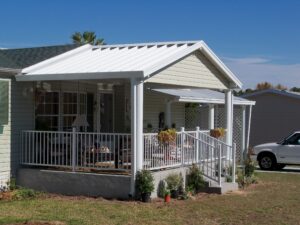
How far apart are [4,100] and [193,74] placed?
5267mm

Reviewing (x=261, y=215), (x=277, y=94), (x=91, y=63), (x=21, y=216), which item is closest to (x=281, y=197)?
(x=261, y=215)

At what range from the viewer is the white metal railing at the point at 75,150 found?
12805 millimetres

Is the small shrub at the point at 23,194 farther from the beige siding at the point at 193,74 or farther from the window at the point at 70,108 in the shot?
the beige siding at the point at 193,74

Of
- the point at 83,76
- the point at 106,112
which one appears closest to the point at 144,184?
the point at 83,76

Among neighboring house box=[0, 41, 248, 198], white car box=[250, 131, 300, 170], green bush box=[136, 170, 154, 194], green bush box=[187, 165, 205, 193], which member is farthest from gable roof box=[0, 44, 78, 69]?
white car box=[250, 131, 300, 170]

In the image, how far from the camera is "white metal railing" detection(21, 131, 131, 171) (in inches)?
504

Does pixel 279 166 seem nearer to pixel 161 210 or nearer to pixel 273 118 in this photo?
pixel 273 118

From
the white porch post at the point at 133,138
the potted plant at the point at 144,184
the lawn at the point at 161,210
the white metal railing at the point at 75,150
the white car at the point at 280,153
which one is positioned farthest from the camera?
the white car at the point at 280,153

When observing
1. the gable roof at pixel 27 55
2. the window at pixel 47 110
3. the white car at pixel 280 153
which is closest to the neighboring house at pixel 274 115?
the white car at pixel 280 153

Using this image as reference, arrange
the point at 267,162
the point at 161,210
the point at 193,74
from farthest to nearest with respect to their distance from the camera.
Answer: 1. the point at 267,162
2. the point at 193,74
3. the point at 161,210

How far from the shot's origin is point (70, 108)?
15984 millimetres

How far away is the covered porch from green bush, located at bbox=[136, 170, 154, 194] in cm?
13

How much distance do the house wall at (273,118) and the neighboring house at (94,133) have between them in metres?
14.9

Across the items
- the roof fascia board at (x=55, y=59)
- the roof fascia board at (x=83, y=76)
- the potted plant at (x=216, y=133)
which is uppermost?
the roof fascia board at (x=55, y=59)
